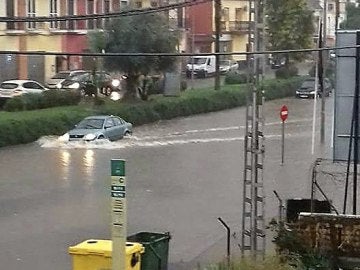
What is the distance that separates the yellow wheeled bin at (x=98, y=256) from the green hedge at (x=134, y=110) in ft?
38.1

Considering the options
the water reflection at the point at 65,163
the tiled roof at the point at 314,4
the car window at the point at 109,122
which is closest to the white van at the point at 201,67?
the tiled roof at the point at 314,4

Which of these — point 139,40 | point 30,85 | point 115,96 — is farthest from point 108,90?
point 139,40

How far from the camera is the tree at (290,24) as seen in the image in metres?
57.6

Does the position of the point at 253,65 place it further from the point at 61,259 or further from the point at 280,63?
the point at 280,63

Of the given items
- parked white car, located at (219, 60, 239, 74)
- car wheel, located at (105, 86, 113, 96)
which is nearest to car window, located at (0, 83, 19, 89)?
car wheel, located at (105, 86, 113, 96)

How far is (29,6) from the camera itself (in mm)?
45969

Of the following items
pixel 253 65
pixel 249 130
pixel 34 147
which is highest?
pixel 253 65

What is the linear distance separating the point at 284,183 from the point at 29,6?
2428 centimetres

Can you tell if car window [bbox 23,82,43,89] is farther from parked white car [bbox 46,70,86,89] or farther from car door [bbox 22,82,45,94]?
parked white car [bbox 46,70,86,89]

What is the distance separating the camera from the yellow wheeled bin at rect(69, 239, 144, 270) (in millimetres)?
11672

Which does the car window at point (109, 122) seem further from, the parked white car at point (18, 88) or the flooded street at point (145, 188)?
the parked white car at point (18, 88)

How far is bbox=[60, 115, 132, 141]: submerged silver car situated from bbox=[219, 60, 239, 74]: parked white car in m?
28.2

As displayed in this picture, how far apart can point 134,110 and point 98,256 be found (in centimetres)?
2856

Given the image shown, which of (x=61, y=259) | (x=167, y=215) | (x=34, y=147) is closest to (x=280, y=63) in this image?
(x=34, y=147)
